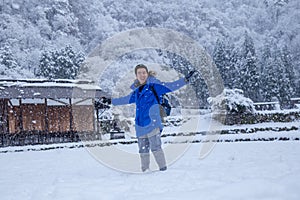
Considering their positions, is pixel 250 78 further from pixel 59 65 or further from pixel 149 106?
pixel 149 106

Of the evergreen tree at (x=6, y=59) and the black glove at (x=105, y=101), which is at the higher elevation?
the evergreen tree at (x=6, y=59)

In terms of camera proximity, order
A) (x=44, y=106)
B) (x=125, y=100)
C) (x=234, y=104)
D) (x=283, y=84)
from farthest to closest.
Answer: (x=283, y=84)
(x=44, y=106)
(x=234, y=104)
(x=125, y=100)

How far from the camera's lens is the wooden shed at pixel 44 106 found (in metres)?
18.2

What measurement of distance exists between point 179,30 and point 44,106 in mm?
54664

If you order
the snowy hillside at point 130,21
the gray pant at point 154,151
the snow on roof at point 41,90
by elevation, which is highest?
the snowy hillside at point 130,21

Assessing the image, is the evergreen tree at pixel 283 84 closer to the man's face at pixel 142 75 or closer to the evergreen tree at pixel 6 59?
the evergreen tree at pixel 6 59

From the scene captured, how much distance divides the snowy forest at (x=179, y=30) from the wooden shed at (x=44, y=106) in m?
19.6

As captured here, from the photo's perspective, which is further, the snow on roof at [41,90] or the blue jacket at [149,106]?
the snow on roof at [41,90]

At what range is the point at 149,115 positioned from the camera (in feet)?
15.5

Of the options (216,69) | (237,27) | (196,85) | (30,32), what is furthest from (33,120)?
(237,27)

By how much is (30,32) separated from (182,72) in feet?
95.4

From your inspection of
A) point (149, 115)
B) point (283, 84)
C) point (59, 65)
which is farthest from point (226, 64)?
point (149, 115)

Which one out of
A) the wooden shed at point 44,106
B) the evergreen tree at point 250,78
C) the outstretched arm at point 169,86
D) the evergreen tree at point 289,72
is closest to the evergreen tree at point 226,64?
the evergreen tree at point 250,78

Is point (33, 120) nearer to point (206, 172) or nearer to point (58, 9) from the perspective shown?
point (206, 172)
